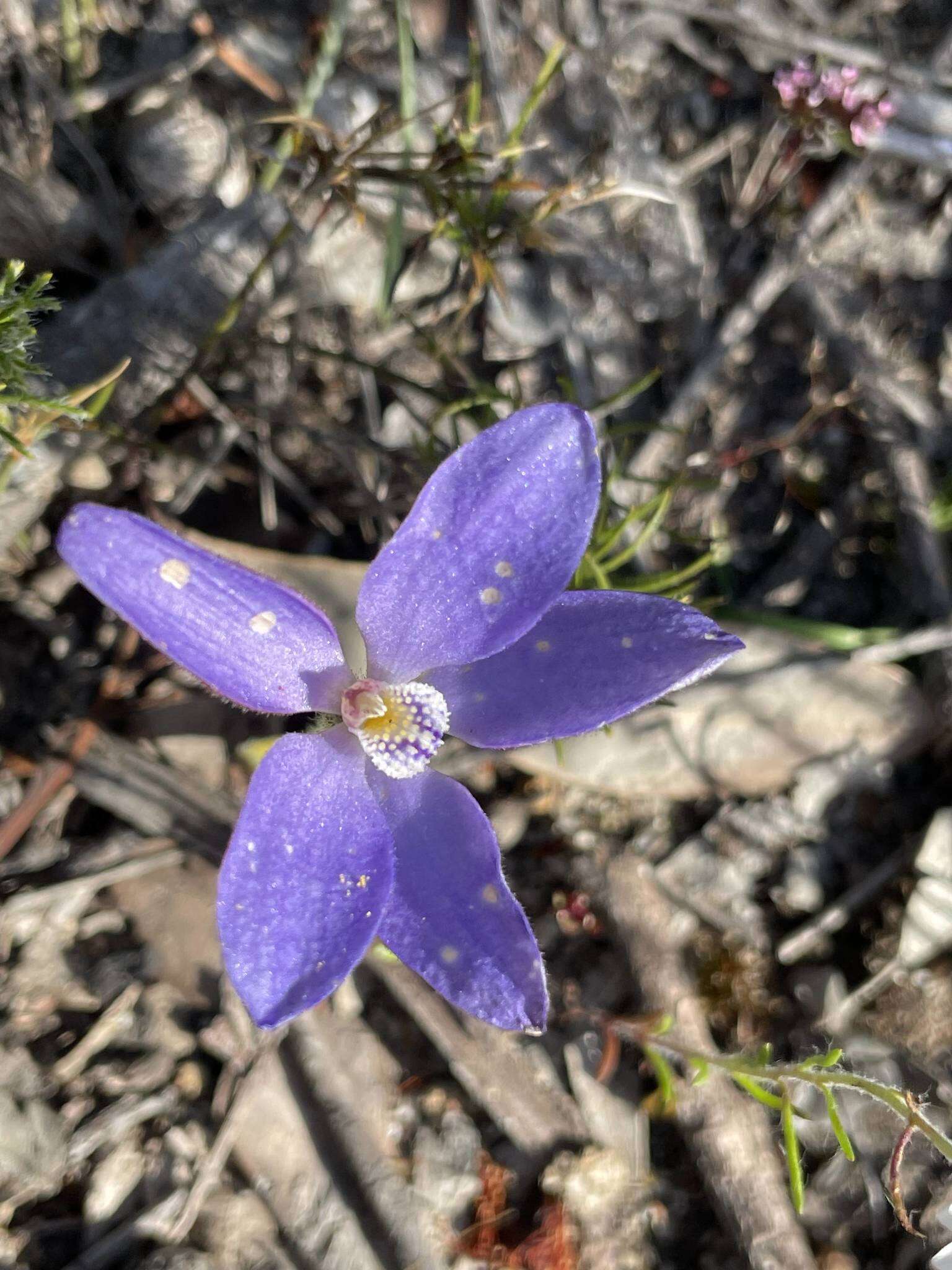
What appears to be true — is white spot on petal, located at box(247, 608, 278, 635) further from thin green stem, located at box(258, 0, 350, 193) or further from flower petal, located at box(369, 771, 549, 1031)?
thin green stem, located at box(258, 0, 350, 193)

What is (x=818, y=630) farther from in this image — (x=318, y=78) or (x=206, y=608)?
(x=318, y=78)

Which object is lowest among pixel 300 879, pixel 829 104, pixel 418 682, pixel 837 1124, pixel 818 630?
pixel 837 1124

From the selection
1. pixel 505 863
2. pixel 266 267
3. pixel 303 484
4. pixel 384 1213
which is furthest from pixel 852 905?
pixel 266 267

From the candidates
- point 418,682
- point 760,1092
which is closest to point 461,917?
point 418,682

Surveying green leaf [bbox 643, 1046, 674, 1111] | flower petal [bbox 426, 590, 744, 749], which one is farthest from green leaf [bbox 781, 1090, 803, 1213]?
flower petal [bbox 426, 590, 744, 749]

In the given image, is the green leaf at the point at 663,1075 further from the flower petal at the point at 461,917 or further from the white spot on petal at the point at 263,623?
the white spot on petal at the point at 263,623

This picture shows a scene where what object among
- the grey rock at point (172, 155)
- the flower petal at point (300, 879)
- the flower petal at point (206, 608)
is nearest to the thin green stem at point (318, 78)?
Result: the grey rock at point (172, 155)
